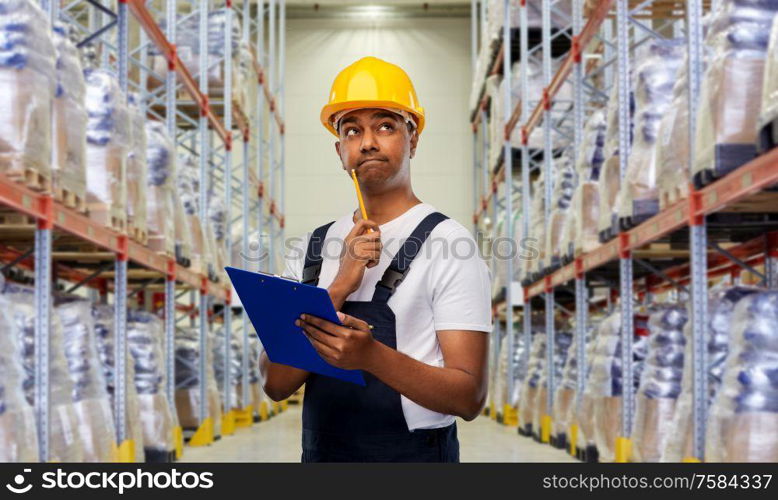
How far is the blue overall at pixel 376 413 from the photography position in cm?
207

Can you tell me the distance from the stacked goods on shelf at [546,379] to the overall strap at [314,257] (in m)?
8.74

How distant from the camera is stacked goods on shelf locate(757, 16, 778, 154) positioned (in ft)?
13.2

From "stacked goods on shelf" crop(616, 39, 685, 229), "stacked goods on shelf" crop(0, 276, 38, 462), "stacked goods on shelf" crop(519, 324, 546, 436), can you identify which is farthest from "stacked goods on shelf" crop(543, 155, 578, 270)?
"stacked goods on shelf" crop(0, 276, 38, 462)

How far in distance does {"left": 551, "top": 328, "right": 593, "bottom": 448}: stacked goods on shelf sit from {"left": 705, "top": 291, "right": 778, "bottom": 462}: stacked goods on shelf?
4.73 metres

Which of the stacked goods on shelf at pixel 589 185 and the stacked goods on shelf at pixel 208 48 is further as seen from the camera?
the stacked goods on shelf at pixel 208 48

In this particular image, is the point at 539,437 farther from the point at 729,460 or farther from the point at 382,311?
the point at 382,311

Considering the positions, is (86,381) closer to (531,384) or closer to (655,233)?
(655,233)

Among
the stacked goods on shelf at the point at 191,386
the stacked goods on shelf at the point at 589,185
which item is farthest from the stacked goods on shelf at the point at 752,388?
the stacked goods on shelf at the point at 191,386

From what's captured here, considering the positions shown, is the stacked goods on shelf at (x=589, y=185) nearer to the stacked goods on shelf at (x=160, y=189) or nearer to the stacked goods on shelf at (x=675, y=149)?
the stacked goods on shelf at (x=675, y=149)

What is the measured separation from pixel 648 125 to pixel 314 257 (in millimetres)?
4792

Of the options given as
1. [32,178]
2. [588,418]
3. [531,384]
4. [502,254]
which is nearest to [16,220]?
[32,178]

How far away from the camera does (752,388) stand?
175 inches

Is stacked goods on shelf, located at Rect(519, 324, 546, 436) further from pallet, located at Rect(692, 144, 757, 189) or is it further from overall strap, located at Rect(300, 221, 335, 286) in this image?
overall strap, located at Rect(300, 221, 335, 286)
